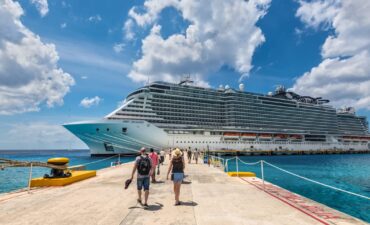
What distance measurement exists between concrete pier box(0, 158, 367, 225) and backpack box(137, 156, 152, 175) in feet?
2.98

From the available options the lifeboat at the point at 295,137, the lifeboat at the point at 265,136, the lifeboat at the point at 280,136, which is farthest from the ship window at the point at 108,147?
the lifeboat at the point at 295,137

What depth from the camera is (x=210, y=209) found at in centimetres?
581

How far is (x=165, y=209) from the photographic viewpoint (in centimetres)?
580

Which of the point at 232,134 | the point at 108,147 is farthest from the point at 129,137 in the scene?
the point at 232,134

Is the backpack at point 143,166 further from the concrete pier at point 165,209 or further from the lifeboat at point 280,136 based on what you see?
the lifeboat at point 280,136

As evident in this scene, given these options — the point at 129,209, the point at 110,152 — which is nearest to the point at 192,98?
the point at 110,152

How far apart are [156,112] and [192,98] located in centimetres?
1361

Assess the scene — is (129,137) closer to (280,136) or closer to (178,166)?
(178,166)

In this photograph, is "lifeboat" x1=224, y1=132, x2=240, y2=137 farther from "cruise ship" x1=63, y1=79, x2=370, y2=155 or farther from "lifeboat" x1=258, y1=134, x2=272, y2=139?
"lifeboat" x1=258, y1=134, x2=272, y2=139

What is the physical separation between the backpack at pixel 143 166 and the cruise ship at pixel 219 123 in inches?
946

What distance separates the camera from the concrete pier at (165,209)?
4910mm

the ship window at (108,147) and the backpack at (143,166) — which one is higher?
the backpack at (143,166)

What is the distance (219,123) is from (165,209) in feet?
201

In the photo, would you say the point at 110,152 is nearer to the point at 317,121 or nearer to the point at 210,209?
the point at 210,209
